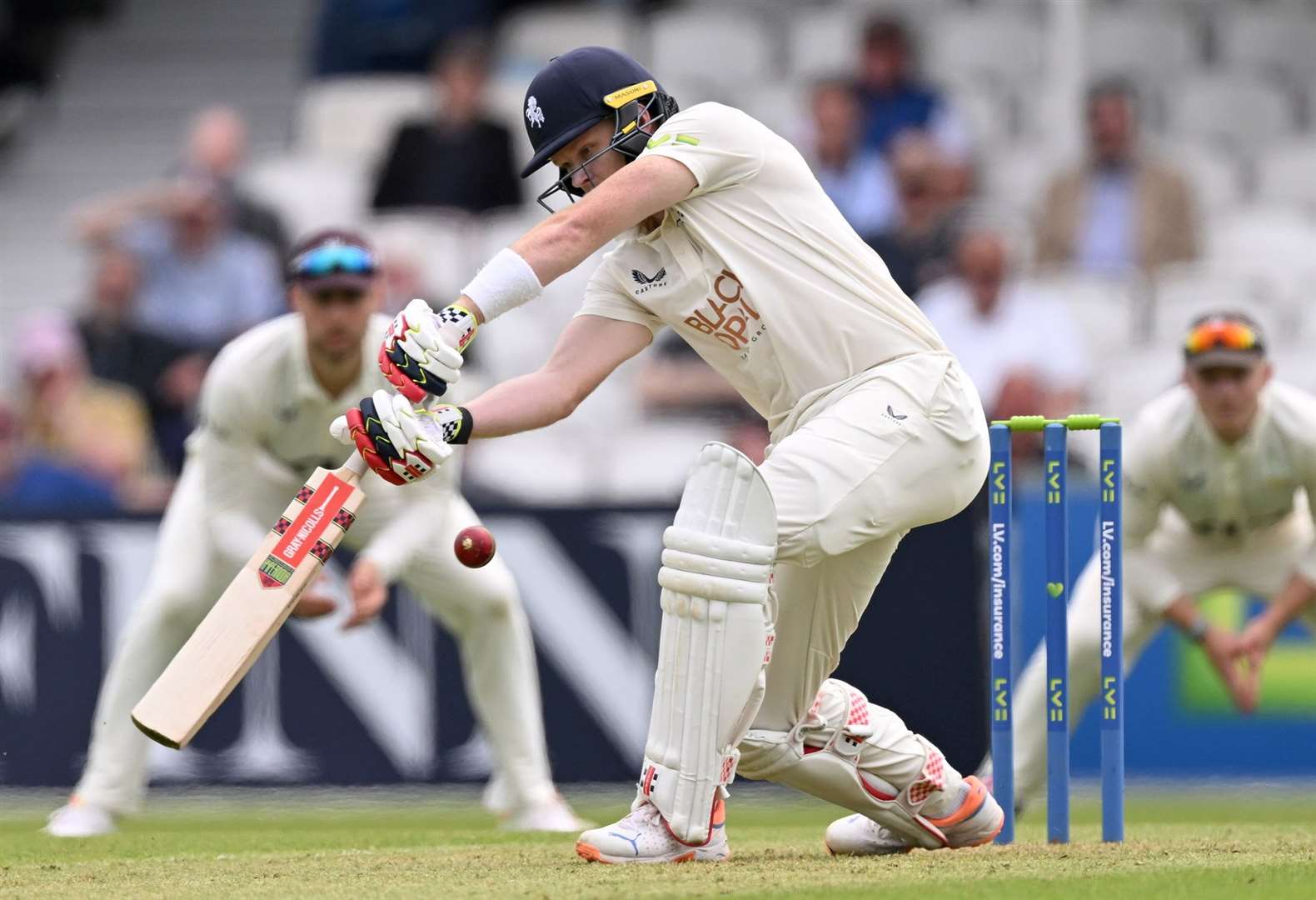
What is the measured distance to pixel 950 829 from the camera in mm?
4672

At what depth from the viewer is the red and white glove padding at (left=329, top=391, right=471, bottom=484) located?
410 centimetres

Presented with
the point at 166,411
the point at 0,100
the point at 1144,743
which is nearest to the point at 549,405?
the point at 1144,743

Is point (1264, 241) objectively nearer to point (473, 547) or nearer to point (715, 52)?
point (715, 52)

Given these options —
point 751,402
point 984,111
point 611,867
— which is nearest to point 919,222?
point 984,111

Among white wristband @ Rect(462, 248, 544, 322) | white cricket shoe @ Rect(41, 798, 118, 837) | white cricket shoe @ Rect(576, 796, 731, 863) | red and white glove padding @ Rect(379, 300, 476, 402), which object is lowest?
white cricket shoe @ Rect(41, 798, 118, 837)

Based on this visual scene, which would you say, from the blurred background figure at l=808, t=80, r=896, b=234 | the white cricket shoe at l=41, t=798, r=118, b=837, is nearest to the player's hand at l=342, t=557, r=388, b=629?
the white cricket shoe at l=41, t=798, r=118, b=837

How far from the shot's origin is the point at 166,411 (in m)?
9.07

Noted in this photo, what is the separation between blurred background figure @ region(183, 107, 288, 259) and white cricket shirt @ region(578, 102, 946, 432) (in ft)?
18.5

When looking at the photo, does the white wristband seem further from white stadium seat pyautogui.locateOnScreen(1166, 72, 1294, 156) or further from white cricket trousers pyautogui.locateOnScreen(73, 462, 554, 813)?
white stadium seat pyautogui.locateOnScreen(1166, 72, 1294, 156)

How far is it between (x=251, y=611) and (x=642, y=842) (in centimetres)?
93

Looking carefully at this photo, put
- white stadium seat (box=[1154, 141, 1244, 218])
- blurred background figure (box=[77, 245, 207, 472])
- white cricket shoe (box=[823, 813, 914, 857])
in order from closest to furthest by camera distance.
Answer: white cricket shoe (box=[823, 813, 914, 857]) < blurred background figure (box=[77, 245, 207, 472]) < white stadium seat (box=[1154, 141, 1244, 218])

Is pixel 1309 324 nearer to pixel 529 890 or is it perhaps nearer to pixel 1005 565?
A: pixel 1005 565

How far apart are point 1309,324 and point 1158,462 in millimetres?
3360

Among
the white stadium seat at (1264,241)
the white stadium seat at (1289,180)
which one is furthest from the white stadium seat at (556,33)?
the white stadium seat at (1289,180)
